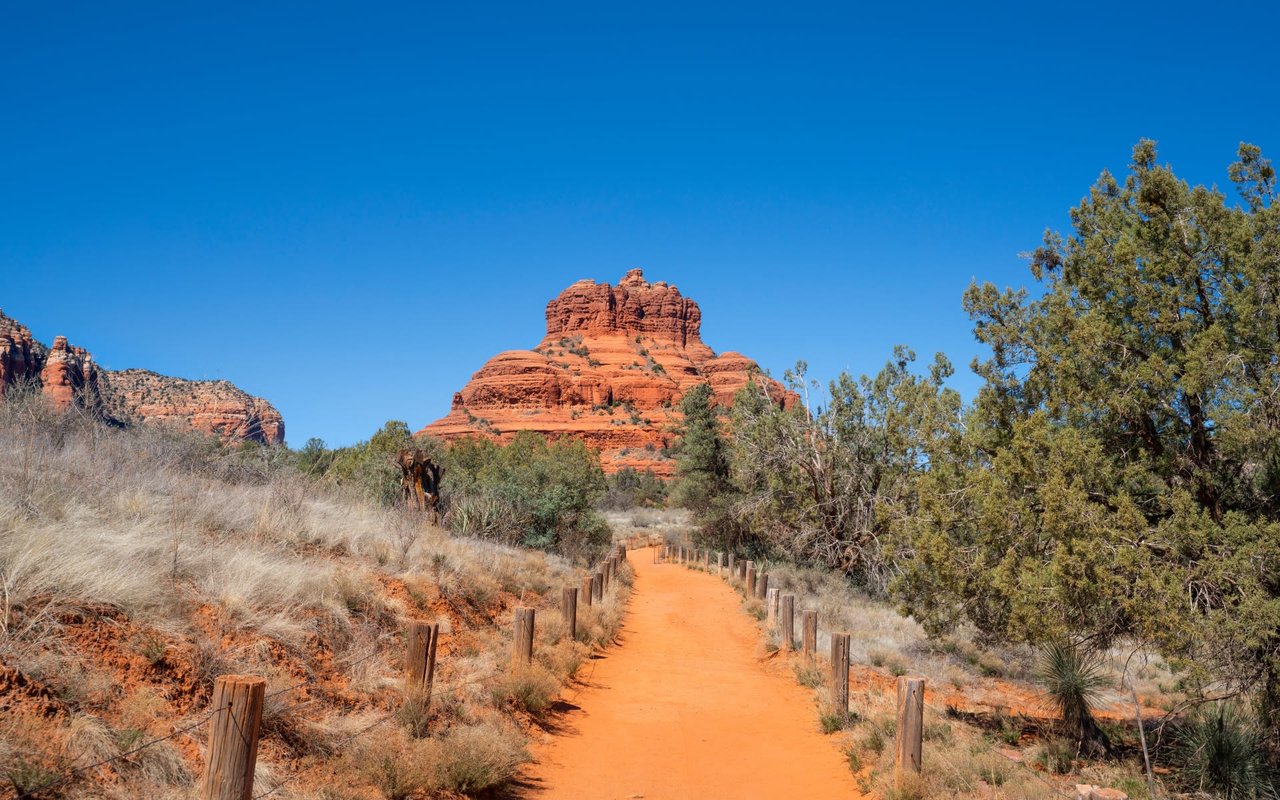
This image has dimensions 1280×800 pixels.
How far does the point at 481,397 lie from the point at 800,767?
4472 inches

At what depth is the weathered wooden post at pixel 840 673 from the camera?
959cm

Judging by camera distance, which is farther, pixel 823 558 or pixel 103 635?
pixel 823 558

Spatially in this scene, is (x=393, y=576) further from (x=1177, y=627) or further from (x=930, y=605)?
(x=1177, y=627)

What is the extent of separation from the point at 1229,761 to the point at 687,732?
588 cm

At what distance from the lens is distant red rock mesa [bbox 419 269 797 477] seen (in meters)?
106

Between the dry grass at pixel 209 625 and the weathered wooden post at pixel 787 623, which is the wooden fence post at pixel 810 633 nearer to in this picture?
the weathered wooden post at pixel 787 623

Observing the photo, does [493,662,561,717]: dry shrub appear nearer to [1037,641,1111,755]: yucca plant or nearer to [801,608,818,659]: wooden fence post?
[801,608,818,659]: wooden fence post

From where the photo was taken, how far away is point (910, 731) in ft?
23.4

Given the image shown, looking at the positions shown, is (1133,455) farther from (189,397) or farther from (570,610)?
(189,397)

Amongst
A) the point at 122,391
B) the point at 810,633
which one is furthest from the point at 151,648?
the point at 122,391

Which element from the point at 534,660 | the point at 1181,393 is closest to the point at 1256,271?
the point at 1181,393

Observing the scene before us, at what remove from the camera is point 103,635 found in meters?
5.75

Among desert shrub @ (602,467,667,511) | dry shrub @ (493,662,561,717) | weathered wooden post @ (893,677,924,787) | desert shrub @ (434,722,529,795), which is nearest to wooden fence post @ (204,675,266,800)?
desert shrub @ (434,722,529,795)

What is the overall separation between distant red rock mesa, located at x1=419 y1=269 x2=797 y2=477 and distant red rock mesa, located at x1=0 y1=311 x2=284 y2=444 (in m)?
37.3
